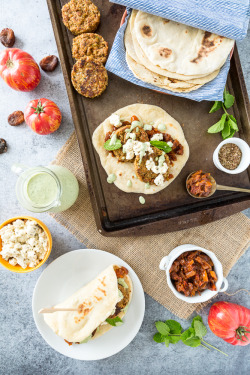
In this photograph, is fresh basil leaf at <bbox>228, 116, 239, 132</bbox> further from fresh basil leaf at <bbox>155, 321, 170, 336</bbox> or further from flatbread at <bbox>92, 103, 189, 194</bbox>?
fresh basil leaf at <bbox>155, 321, 170, 336</bbox>

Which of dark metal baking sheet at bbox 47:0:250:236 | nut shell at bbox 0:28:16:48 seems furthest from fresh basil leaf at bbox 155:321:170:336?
nut shell at bbox 0:28:16:48

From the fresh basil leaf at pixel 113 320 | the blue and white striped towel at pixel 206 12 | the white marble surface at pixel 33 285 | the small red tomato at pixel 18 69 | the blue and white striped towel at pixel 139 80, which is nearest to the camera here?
the blue and white striped towel at pixel 206 12

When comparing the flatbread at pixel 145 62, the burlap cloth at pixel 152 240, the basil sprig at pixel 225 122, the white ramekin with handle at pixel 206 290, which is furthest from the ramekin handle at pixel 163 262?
the flatbread at pixel 145 62

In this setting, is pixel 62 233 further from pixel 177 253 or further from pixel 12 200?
pixel 177 253

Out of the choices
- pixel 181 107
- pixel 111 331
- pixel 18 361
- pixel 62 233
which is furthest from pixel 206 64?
pixel 18 361

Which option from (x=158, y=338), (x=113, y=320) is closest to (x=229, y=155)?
(x=113, y=320)

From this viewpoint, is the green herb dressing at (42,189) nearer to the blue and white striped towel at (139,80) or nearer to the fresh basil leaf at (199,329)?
the blue and white striped towel at (139,80)
